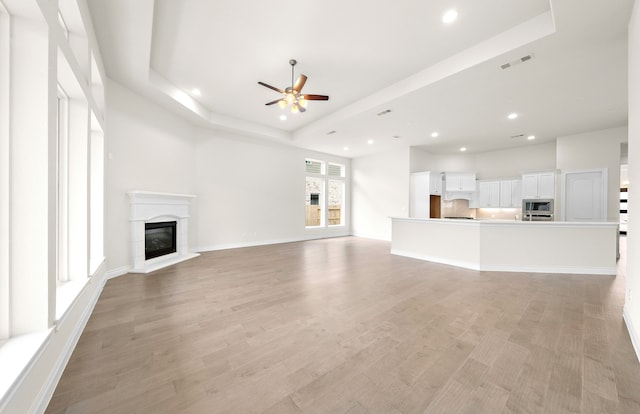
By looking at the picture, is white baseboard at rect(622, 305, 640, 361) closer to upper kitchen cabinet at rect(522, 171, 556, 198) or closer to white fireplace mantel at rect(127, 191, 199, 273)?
upper kitchen cabinet at rect(522, 171, 556, 198)

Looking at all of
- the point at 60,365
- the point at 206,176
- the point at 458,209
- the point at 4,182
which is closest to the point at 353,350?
the point at 60,365

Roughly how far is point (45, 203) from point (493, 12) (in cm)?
461

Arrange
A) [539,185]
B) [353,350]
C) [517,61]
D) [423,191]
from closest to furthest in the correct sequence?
[353,350] → [517,61] → [539,185] → [423,191]

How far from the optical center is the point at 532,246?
4492mm

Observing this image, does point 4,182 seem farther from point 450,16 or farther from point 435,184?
point 435,184

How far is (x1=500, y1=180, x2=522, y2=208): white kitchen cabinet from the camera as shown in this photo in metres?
7.94

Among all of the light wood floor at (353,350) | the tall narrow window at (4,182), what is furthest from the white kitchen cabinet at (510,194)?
the tall narrow window at (4,182)

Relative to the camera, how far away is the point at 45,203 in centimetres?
156

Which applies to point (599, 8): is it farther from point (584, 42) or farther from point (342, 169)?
point (342, 169)

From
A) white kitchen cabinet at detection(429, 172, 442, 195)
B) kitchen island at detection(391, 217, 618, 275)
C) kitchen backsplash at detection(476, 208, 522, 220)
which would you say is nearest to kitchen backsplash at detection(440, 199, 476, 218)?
kitchen backsplash at detection(476, 208, 522, 220)

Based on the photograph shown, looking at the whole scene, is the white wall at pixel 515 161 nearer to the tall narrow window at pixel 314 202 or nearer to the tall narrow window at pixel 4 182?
the tall narrow window at pixel 314 202

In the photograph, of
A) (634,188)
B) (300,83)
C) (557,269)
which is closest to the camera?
(634,188)

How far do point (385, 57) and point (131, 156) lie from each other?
15.4 feet

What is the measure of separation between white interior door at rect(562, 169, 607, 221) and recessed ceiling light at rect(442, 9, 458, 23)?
666 cm
